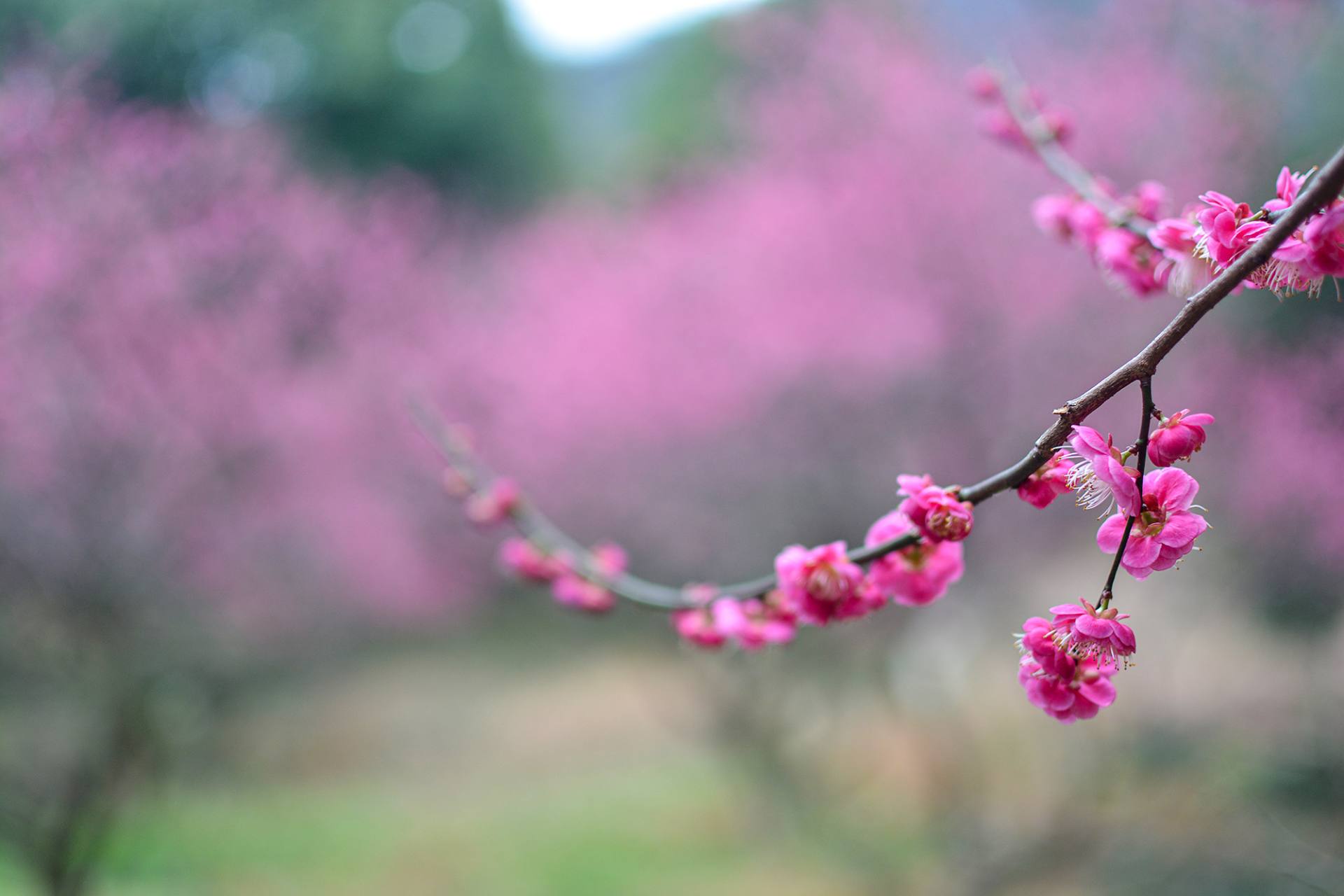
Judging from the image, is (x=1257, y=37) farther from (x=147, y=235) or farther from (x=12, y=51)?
(x=12, y=51)

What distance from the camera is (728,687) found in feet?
12.1

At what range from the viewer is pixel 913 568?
627 millimetres

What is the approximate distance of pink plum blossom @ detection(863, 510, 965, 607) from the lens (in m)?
0.62

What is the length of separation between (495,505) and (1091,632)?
0.70m

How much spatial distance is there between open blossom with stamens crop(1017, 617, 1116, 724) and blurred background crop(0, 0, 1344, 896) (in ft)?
3.32

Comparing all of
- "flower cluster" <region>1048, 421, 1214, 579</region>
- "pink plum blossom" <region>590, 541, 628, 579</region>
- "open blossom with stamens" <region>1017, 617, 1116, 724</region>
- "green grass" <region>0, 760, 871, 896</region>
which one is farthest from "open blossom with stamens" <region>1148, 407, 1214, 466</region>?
"green grass" <region>0, 760, 871, 896</region>

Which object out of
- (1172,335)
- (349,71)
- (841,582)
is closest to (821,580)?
(841,582)

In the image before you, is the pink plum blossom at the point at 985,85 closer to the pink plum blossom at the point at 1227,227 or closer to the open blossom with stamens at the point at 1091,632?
the pink plum blossom at the point at 1227,227

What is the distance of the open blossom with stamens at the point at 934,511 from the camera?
1.65 feet

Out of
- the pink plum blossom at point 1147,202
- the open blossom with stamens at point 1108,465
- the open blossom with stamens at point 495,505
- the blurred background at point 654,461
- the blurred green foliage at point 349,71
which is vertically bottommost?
the open blossom with stamens at point 1108,465

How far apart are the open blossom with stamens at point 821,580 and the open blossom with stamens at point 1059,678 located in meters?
0.11

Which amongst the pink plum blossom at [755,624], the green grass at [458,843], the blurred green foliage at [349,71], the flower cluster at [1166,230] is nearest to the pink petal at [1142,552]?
the flower cluster at [1166,230]

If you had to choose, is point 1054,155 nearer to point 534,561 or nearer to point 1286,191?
point 1286,191

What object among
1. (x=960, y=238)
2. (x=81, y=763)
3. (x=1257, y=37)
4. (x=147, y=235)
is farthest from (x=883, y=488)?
(x=81, y=763)
